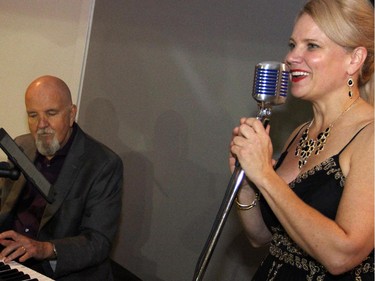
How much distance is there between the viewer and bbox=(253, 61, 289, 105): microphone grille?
173 centimetres

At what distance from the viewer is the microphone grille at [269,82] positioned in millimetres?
1732

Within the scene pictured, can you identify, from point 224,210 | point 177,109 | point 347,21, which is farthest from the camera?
point 177,109

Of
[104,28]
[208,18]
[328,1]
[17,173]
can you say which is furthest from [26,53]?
[328,1]

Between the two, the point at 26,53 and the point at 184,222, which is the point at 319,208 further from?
the point at 26,53

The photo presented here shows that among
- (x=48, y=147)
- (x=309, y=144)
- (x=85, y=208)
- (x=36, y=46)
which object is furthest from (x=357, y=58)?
(x=36, y=46)

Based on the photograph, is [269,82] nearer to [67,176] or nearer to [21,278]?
[21,278]

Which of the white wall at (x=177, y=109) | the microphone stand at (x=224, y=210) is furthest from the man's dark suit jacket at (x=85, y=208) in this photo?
the microphone stand at (x=224, y=210)

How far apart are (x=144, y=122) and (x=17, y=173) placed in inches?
96.8

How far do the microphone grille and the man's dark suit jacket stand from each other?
149 centimetres

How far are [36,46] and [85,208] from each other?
1945mm

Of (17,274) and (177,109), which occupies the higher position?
(177,109)

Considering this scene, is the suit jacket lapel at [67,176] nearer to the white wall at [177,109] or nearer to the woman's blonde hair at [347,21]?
the white wall at [177,109]

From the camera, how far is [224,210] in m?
1.69

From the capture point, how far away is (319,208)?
1852mm
